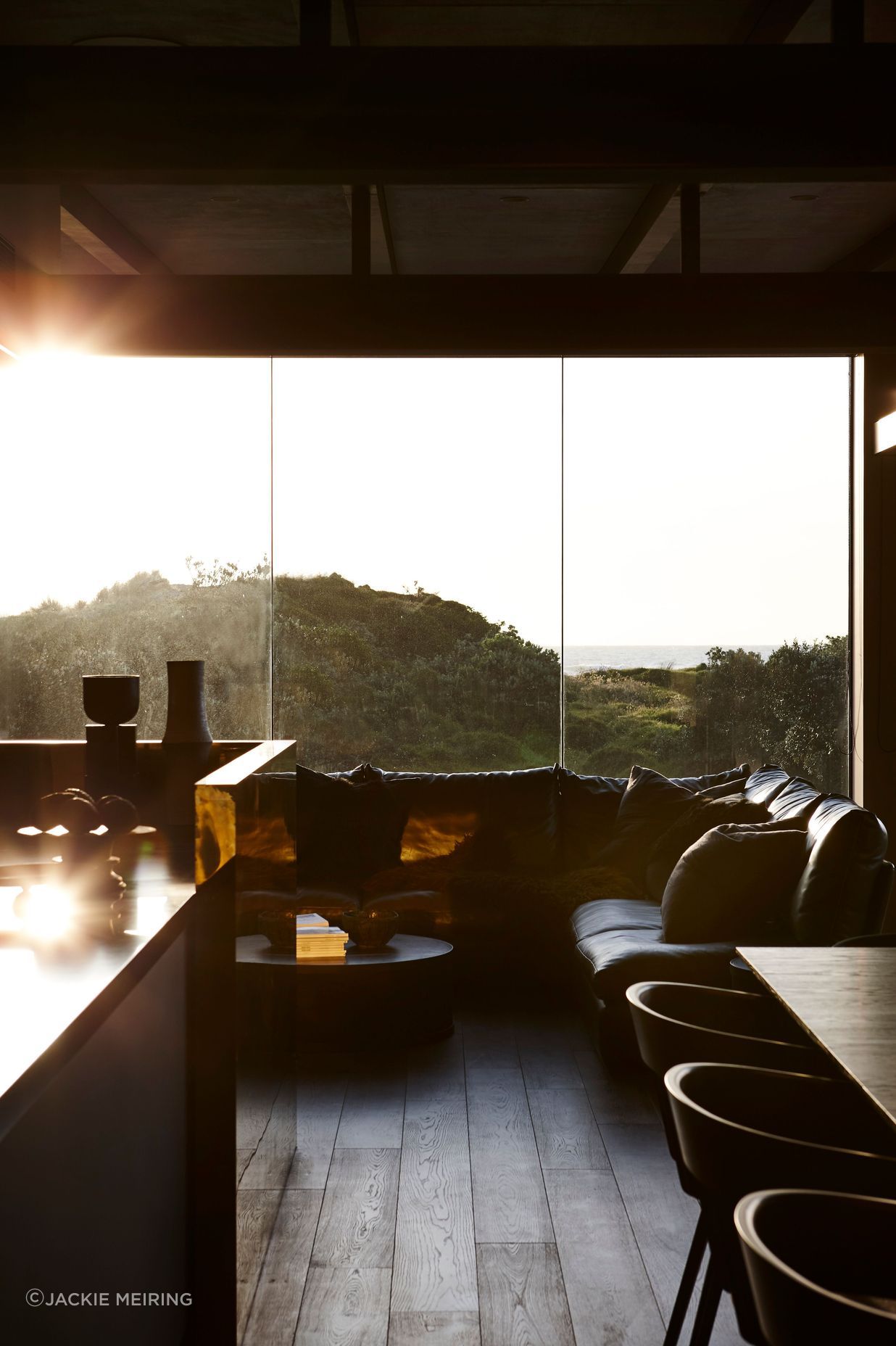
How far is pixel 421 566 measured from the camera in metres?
6.00

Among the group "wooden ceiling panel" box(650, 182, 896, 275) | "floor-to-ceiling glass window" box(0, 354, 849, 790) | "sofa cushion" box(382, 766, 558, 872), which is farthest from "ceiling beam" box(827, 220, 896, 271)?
"sofa cushion" box(382, 766, 558, 872)

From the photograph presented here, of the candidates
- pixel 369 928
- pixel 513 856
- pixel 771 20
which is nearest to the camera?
pixel 771 20

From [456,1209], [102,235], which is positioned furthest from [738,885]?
[102,235]

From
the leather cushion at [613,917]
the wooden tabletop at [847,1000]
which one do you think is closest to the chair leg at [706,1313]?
the wooden tabletop at [847,1000]

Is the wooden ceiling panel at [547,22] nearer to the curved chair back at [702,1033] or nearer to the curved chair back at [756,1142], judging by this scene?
the curved chair back at [702,1033]

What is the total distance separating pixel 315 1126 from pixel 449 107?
282 centimetres

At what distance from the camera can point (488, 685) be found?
606cm

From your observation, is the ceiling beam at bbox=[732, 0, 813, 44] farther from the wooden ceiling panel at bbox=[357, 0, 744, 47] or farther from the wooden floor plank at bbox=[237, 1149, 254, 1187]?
the wooden floor plank at bbox=[237, 1149, 254, 1187]

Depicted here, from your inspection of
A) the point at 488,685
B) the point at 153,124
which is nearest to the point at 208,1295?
the point at 153,124

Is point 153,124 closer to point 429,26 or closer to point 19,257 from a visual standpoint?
point 429,26

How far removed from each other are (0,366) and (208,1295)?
1831 millimetres

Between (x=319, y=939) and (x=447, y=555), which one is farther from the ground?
(x=447, y=555)

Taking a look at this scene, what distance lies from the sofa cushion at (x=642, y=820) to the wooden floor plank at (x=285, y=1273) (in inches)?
98.9

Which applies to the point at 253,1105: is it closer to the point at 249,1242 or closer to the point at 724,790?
the point at 249,1242
